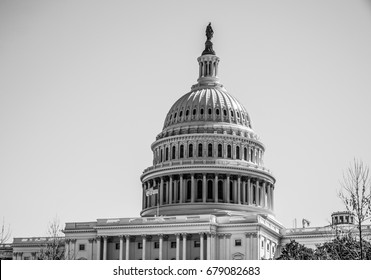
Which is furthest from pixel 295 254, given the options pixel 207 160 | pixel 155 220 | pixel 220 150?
pixel 220 150

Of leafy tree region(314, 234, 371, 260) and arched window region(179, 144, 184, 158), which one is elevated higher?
arched window region(179, 144, 184, 158)

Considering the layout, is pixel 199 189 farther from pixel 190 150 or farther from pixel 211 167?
pixel 190 150

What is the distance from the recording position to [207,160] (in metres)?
140

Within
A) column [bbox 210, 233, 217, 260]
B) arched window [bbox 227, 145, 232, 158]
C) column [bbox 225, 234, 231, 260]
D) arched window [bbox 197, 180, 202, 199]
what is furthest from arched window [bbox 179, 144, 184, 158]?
column [bbox 225, 234, 231, 260]

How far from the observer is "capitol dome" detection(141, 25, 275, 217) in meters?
138

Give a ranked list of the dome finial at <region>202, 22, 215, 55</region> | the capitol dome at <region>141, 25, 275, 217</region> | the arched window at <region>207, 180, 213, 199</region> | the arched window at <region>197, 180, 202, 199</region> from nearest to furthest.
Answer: the capitol dome at <region>141, 25, 275, 217</region>, the arched window at <region>207, 180, 213, 199</region>, the arched window at <region>197, 180, 202, 199</region>, the dome finial at <region>202, 22, 215, 55</region>

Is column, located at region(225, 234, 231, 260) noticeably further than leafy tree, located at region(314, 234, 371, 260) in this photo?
Yes

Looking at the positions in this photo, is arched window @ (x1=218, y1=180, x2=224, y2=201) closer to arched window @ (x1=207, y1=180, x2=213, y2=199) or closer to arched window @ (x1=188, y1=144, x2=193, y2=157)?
arched window @ (x1=207, y1=180, x2=213, y2=199)

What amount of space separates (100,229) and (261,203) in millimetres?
33694

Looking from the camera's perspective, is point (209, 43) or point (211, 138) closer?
point (211, 138)
